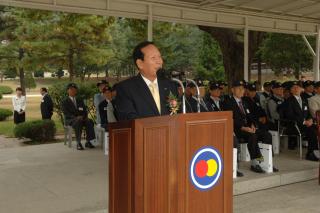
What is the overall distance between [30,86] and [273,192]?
3283 centimetres

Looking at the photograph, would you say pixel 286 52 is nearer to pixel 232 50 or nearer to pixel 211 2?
pixel 232 50

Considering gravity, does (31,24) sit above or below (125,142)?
above

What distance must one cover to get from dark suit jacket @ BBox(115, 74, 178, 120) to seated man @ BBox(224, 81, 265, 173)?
356 centimetres

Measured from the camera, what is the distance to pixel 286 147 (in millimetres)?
8242

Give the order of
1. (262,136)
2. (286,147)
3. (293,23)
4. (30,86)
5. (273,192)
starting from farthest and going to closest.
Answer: (30,86), (293,23), (286,147), (262,136), (273,192)

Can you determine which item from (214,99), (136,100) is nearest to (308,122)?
(214,99)

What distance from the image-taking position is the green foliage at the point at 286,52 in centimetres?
2208

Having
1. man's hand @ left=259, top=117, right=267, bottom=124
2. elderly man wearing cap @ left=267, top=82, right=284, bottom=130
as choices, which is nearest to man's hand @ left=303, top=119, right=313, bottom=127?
elderly man wearing cap @ left=267, top=82, right=284, bottom=130

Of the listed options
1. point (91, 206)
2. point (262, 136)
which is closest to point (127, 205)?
point (91, 206)

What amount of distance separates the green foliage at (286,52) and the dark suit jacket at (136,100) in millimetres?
20486

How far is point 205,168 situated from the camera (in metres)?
2.52

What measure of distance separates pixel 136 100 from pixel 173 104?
0.25 metres

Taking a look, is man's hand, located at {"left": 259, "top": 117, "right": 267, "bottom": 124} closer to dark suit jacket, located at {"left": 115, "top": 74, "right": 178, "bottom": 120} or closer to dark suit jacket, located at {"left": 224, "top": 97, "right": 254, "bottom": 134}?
dark suit jacket, located at {"left": 224, "top": 97, "right": 254, "bottom": 134}

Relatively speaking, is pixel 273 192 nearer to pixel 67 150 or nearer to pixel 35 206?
pixel 35 206
